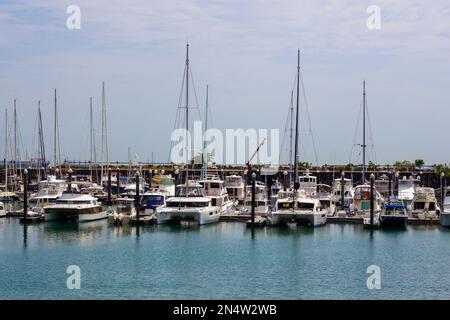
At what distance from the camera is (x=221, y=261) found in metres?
41.1

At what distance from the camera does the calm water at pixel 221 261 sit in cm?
3359

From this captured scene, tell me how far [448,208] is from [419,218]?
2.88 metres

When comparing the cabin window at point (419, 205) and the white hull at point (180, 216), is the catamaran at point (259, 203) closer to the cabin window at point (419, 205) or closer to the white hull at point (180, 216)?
the white hull at point (180, 216)

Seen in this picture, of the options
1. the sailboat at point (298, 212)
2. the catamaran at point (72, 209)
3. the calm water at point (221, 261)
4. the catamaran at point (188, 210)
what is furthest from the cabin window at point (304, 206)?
the catamaran at point (72, 209)

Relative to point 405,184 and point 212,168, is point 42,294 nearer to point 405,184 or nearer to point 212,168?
point 405,184

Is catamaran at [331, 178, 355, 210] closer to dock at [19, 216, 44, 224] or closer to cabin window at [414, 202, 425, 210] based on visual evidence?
cabin window at [414, 202, 425, 210]

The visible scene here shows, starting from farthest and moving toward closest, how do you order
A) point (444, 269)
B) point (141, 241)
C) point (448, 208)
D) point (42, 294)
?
point (448, 208), point (141, 241), point (444, 269), point (42, 294)

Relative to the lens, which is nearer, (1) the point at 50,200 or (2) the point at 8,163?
(1) the point at 50,200

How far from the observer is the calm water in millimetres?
33594

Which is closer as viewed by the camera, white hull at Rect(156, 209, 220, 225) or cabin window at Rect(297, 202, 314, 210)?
cabin window at Rect(297, 202, 314, 210)

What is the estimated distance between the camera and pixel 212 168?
96.7m

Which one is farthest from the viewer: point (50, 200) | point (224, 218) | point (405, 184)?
point (405, 184)

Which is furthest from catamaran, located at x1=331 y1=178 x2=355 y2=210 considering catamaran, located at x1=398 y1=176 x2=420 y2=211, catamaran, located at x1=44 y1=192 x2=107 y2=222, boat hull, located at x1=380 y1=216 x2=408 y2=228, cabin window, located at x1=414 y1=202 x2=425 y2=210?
catamaran, located at x1=44 y1=192 x2=107 y2=222
